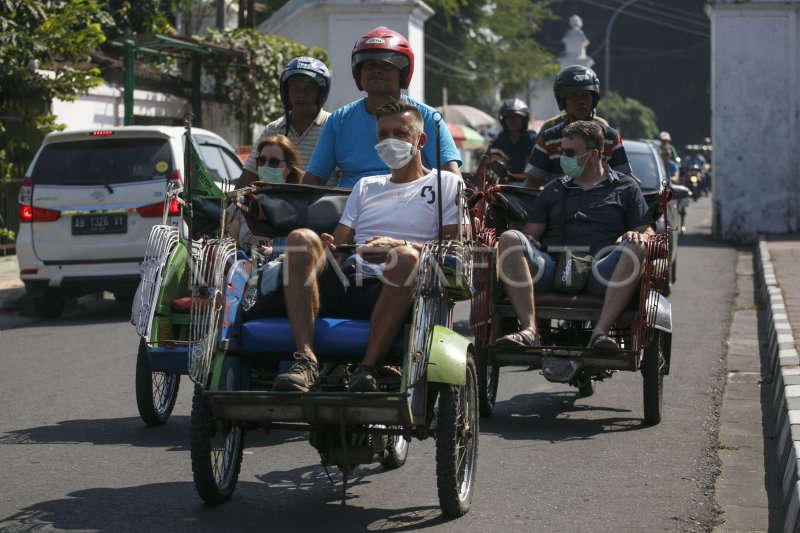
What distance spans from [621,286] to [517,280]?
612 millimetres

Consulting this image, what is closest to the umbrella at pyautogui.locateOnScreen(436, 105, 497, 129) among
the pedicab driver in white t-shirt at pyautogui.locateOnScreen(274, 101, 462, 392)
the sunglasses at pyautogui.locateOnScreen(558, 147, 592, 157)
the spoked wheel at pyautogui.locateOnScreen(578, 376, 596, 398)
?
the spoked wheel at pyautogui.locateOnScreen(578, 376, 596, 398)

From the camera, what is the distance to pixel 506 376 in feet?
34.7

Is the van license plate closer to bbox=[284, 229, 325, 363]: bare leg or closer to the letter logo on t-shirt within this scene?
the letter logo on t-shirt

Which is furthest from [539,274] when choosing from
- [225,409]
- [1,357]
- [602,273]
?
[1,357]

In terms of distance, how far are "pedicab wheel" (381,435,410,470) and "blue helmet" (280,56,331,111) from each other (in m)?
2.70

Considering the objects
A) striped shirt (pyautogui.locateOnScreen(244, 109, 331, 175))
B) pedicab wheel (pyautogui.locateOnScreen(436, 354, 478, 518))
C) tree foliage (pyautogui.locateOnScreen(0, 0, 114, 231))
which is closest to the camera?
pedicab wheel (pyautogui.locateOnScreen(436, 354, 478, 518))

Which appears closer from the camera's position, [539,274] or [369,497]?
[369,497]

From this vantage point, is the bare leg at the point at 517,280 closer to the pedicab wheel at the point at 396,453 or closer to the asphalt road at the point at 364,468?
the asphalt road at the point at 364,468

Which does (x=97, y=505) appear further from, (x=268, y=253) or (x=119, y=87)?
(x=119, y=87)

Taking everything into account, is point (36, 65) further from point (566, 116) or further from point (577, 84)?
point (577, 84)

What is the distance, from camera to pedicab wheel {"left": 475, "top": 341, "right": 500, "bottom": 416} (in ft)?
27.9

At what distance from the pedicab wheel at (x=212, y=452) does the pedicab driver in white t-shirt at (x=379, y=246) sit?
0.34 m

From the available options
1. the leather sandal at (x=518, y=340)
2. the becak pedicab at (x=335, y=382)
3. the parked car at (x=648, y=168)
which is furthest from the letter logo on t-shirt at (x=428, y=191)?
the parked car at (x=648, y=168)

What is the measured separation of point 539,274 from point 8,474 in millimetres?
3355
